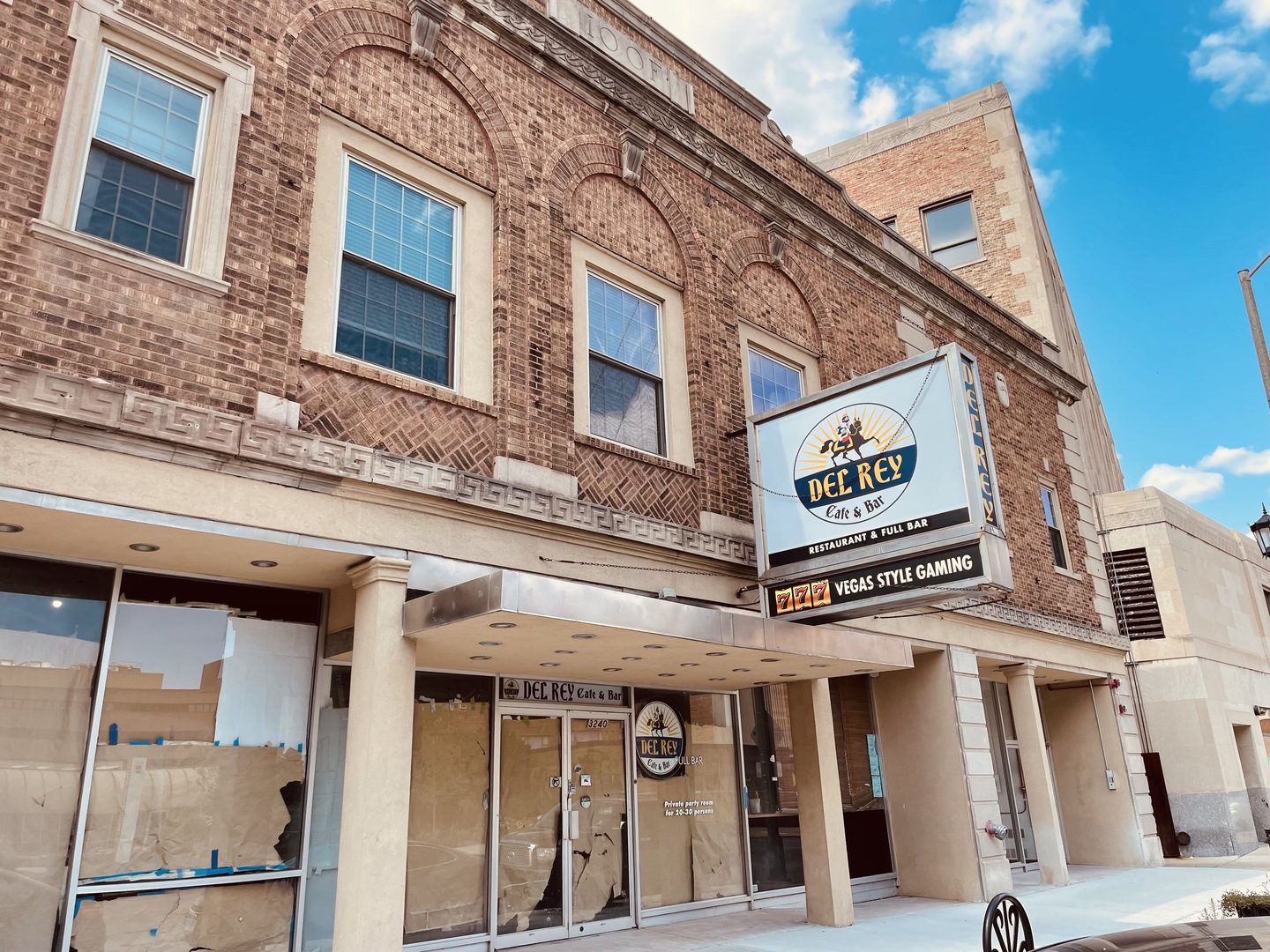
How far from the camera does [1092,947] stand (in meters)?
3.55

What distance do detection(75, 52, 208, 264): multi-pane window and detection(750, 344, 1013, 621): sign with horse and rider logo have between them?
19.6ft

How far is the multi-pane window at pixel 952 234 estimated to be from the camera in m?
24.4

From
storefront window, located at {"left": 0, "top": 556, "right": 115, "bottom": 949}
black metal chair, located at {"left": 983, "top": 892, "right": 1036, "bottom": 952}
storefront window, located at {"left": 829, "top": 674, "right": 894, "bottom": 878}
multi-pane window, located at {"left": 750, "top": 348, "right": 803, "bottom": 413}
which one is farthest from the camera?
storefront window, located at {"left": 829, "top": 674, "right": 894, "bottom": 878}

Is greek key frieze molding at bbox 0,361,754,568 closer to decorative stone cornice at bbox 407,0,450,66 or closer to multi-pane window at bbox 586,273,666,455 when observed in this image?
multi-pane window at bbox 586,273,666,455

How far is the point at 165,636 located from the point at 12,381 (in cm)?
236

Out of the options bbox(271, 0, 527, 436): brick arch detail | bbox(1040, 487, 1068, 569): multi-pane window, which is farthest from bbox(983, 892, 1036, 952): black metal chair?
bbox(1040, 487, 1068, 569): multi-pane window

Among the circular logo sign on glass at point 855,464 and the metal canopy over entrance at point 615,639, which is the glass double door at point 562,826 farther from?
the circular logo sign on glass at point 855,464

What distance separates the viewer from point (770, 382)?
12.2 meters

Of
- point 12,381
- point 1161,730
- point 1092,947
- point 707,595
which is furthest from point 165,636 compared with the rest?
point 1161,730

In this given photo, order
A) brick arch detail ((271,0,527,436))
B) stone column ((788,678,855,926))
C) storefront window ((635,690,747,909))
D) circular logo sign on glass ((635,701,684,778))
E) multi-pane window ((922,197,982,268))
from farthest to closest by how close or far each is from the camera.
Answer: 1. multi-pane window ((922,197,982,268))
2. circular logo sign on glass ((635,701,684,778))
3. storefront window ((635,690,747,909))
4. stone column ((788,678,855,926))
5. brick arch detail ((271,0,527,436))

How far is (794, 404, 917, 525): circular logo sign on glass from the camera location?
877 centimetres

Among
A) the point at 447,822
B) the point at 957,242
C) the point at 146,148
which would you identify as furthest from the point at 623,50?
the point at 957,242

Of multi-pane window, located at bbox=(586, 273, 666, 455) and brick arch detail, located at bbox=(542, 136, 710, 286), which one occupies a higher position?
brick arch detail, located at bbox=(542, 136, 710, 286)

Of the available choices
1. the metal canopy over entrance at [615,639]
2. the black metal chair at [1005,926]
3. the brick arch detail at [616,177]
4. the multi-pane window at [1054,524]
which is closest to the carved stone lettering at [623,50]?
the brick arch detail at [616,177]
